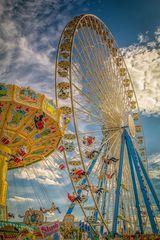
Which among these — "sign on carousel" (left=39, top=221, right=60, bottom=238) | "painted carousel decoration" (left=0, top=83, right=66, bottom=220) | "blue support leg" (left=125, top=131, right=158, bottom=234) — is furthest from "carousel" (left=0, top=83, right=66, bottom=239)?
"blue support leg" (left=125, top=131, right=158, bottom=234)

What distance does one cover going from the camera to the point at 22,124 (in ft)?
41.9

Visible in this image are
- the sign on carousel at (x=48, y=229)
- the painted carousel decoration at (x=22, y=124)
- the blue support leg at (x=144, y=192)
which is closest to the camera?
the sign on carousel at (x=48, y=229)

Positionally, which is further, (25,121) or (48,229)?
(25,121)

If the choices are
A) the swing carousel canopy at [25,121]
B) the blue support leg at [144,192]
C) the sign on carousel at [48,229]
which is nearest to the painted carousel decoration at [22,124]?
the swing carousel canopy at [25,121]


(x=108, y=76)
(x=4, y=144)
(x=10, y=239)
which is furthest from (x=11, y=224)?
(x=108, y=76)

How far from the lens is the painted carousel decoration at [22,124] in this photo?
11430 mm

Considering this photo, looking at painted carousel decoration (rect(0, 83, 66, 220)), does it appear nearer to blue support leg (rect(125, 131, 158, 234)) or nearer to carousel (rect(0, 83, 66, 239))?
carousel (rect(0, 83, 66, 239))

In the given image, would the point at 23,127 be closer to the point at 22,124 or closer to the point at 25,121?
the point at 22,124

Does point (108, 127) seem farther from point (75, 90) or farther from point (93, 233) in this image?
point (93, 233)

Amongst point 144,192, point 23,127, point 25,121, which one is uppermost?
point 25,121

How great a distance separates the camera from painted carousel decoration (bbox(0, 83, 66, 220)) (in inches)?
450

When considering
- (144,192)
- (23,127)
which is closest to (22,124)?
(23,127)

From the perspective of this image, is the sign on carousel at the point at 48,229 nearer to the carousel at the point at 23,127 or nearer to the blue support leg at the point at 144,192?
the carousel at the point at 23,127

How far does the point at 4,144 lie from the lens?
13.2 metres
